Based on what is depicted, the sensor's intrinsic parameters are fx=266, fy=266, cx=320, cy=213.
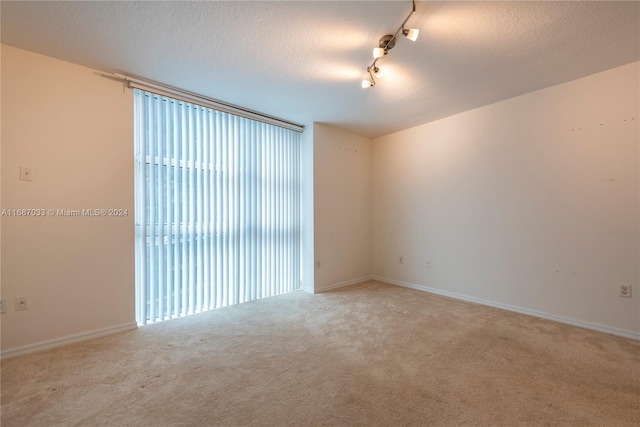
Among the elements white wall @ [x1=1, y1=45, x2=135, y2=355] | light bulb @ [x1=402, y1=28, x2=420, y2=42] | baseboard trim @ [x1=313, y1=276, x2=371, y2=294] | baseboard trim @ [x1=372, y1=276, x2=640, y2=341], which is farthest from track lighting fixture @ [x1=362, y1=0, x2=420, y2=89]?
baseboard trim @ [x1=372, y1=276, x2=640, y2=341]

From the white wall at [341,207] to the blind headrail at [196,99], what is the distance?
2.19 feet

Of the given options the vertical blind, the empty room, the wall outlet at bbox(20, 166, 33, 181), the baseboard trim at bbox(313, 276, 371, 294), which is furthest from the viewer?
the baseboard trim at bbox(313, 276, 371, 294)

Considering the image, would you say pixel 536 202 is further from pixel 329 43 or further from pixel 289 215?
pixel 289 215

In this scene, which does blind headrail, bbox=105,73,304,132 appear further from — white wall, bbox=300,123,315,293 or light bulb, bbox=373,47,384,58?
light bulb, bbox=373,47,384,58

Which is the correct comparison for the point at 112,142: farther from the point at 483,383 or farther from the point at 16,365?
the point at 483,383

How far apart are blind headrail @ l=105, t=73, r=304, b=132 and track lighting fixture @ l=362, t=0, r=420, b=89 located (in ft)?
5.12

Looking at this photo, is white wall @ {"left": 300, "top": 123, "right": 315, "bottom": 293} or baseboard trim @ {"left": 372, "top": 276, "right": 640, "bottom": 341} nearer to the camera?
baseboard trim @ {"left": 372, "top": 276, "right": 640, "bottom": 341}

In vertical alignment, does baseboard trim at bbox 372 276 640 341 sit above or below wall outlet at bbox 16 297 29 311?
below

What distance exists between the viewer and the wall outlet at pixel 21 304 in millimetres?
2172

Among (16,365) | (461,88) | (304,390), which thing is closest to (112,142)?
(16,365)

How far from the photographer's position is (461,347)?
7.54 ft

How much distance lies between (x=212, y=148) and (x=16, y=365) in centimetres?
248

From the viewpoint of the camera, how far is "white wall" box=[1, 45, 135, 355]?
7.09 ft

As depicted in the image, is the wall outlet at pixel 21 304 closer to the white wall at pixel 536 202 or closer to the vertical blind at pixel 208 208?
the vertical blind at pixel 208 208
